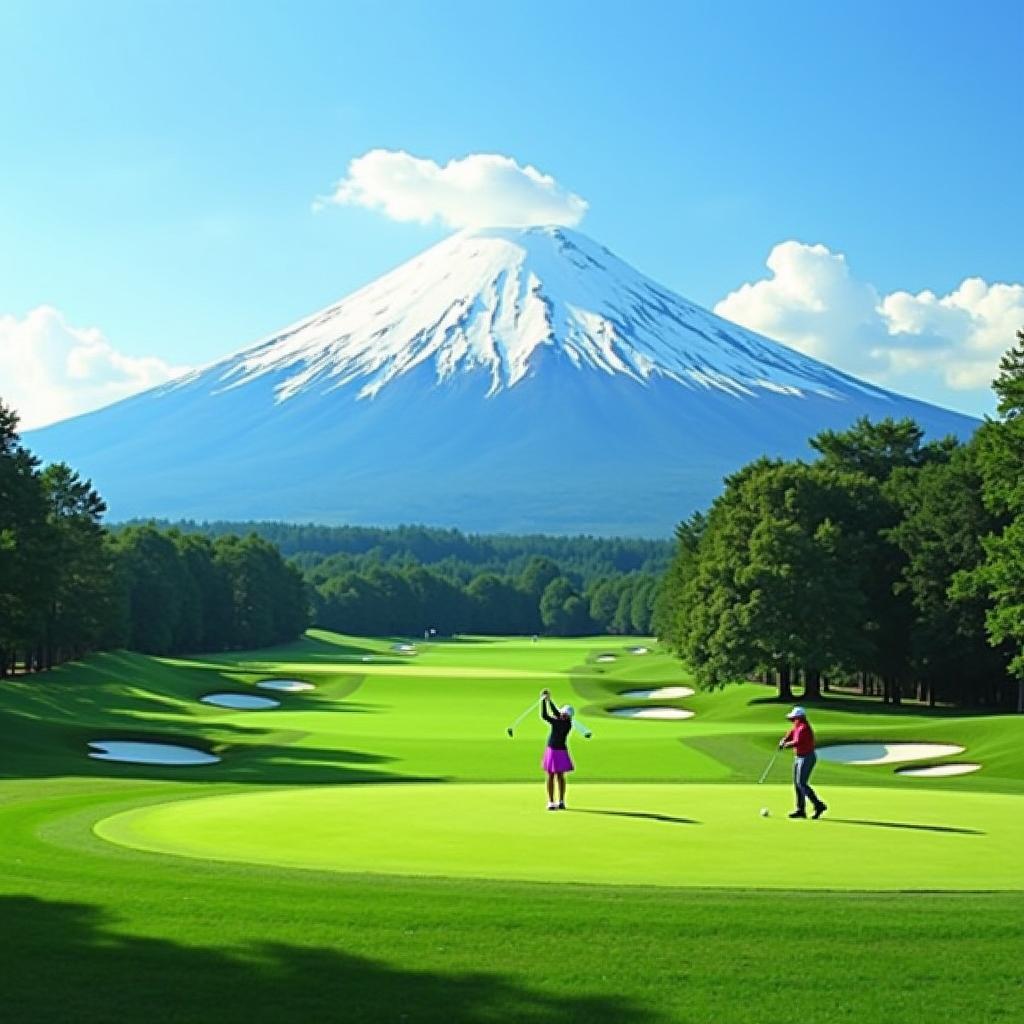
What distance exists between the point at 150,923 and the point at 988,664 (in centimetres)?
5512

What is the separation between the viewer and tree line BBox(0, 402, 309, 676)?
6244 centimetres

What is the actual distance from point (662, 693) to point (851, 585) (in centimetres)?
1658

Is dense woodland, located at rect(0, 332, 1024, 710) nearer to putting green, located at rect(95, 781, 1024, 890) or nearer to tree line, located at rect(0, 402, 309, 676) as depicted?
tree line, located at rect(0, 402, 309, 676)

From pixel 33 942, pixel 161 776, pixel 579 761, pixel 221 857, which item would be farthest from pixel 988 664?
pixel 33 942

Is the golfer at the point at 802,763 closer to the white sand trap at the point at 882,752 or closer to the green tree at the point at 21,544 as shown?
the white sand trap at the point at 882,752

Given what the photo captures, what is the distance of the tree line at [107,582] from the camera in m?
62.4

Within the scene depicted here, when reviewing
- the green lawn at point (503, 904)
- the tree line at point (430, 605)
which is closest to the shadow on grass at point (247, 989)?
the green lawn at point (503, 904)

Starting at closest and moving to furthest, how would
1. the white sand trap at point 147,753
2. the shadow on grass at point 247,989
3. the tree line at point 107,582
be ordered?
1. the shadow on grass at point 247,989
2. the white sand trap at point 147,753
3. the tree line at point 107,582

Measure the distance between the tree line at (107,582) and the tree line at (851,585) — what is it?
30.0 metres

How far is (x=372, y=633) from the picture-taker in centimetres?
18212

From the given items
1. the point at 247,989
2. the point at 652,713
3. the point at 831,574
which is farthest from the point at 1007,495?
the point at 247,989

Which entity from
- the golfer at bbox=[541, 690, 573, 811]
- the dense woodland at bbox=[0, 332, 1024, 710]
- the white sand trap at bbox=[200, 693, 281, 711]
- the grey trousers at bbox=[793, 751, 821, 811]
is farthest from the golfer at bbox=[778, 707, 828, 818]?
the white sand trap at bbox=[200, 693, 281, 711]

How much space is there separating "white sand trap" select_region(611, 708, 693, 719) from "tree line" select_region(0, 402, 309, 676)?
27.2m

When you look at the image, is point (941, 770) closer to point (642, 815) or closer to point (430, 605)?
point (642, 815)
